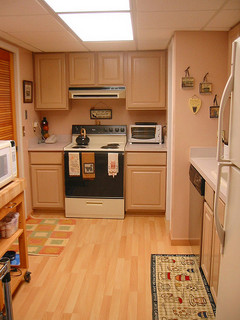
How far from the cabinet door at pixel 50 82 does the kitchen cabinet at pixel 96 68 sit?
13cm

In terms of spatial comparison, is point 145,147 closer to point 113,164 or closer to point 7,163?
point 113,164

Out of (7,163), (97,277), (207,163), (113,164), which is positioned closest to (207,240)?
(207,163)

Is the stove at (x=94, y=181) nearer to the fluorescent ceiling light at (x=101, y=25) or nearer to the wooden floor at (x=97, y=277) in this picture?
the wooden floor at (x=97, y=277)

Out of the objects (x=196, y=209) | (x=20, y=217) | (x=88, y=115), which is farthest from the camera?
(x=88, y=115)

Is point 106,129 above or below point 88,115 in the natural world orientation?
below

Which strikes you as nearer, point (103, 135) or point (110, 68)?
point (110, 68)

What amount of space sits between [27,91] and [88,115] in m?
0.93

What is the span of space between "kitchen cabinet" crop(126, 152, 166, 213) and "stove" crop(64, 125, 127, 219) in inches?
5.2

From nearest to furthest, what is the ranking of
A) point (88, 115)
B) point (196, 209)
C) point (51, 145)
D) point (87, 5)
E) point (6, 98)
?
1. point (87, 5)
2. point (196, 209)
3. point (6, 98)
4. point (51, 145)
5. point (88, 115)

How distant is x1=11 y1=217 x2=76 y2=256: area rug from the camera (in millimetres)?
3230

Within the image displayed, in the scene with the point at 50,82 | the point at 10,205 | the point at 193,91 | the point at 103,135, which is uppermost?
the point at 50,82

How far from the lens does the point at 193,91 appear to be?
307 cm

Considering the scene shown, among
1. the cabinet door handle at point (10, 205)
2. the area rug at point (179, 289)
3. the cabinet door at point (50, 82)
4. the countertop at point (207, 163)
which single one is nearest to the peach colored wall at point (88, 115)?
the cabinet door at point (50, 82)

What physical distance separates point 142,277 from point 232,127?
181 centimetres
